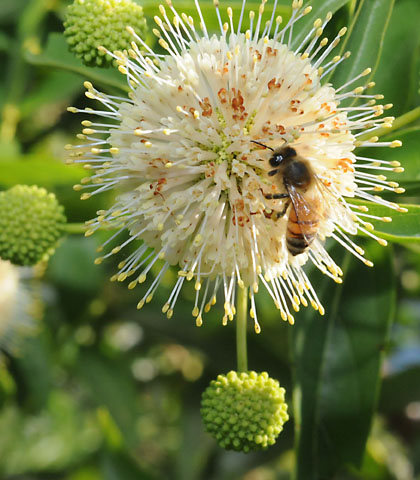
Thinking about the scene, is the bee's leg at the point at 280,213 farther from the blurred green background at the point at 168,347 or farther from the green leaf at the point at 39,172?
the green leaf at the point at 39,172

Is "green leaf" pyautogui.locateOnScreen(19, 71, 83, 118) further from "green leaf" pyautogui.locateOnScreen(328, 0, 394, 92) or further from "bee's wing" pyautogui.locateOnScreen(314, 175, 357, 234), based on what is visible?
"bee's wing" pyautogui.locateOnScreen(314, 175, 357, 234)

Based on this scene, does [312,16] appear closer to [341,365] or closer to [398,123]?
[398,123]

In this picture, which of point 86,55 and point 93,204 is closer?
point 86,55

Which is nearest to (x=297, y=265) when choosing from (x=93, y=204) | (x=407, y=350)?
(x=93, y=204)

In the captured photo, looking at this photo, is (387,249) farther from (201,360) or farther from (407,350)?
(201,360)

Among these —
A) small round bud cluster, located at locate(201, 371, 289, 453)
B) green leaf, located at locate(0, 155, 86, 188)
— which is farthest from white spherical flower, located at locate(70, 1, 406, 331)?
green leaf, located at locate(0, 155, 86, 188)

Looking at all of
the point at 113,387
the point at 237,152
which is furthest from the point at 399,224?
the point at 113,387
